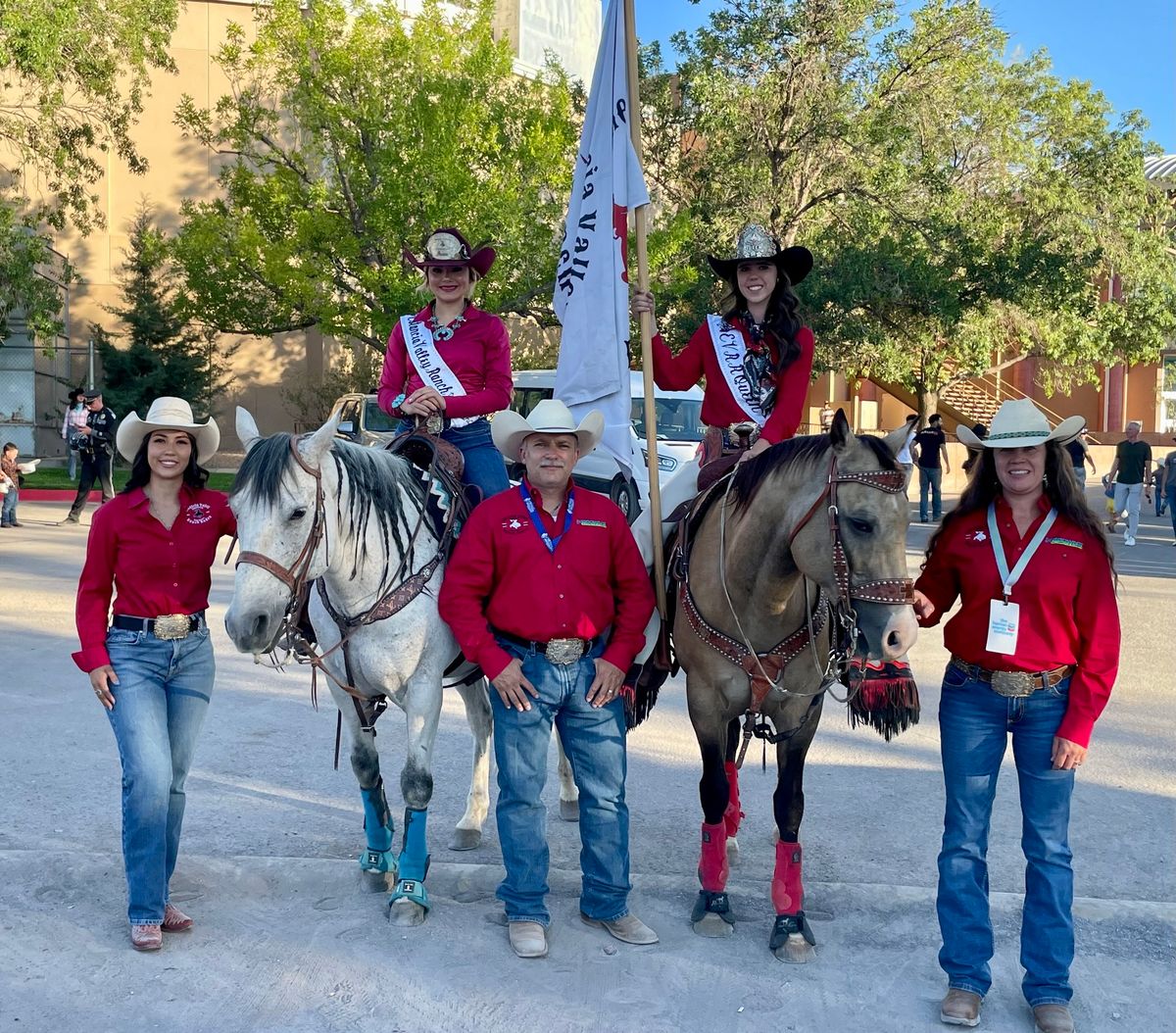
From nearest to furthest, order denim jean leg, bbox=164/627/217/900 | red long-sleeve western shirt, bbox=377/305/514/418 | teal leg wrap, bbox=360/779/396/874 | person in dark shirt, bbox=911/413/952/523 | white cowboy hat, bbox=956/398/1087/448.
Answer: white cowboy hat, bbox=956/398/1087/448 → denim jean leg, bbox=164/627/217/900 → teal leg wrap, bbox=360/779/396/874 → red long-sleeve western shirt, bbox=377/305/514/418 → person in dark shirt, bbox=911/413/952/523

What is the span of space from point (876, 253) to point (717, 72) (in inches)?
204

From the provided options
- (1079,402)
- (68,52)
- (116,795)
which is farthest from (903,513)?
(1079,402)

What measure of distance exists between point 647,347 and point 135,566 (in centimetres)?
227

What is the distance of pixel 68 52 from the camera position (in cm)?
1823

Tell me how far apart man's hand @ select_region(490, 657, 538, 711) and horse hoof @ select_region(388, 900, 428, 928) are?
0.96 m

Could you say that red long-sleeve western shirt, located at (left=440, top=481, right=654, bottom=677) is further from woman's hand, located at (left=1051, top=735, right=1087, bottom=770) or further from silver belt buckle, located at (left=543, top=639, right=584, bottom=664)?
woman's hand, located at (left=1051, top=735, right=1087, bottom=770)

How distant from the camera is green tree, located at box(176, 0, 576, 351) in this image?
859 inches

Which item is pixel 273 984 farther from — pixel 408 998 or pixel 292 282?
pixel 292 282

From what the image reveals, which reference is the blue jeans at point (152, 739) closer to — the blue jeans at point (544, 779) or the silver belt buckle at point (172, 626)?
the silver belt buckle at point (172, 626)

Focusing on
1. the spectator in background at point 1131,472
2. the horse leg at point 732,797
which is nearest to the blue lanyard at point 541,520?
the horse leg at point 732,797

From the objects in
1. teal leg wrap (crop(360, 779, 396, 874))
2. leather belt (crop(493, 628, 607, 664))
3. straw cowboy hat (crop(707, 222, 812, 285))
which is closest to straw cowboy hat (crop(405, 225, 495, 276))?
straw cowboy hat (crop(707, 222, 812, 285))

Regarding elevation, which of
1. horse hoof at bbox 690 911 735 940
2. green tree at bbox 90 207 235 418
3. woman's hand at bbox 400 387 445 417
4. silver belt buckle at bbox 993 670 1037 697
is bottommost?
horse hoof at bbox 690 911 735 940

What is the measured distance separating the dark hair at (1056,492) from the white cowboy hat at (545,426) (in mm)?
1416

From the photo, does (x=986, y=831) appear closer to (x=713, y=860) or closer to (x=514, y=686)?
(x=713, y=860)
